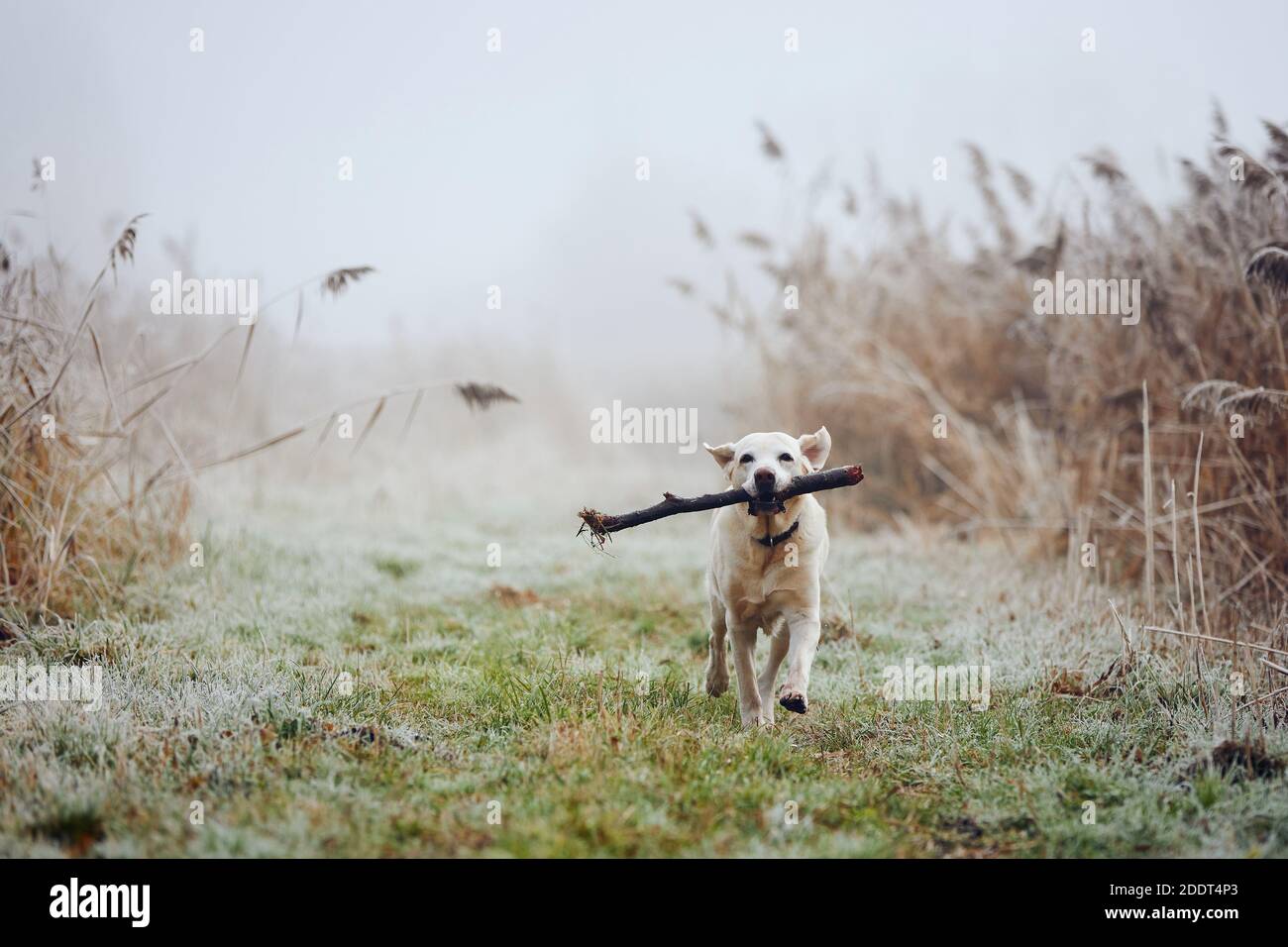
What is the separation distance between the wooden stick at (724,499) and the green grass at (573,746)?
0.72 m

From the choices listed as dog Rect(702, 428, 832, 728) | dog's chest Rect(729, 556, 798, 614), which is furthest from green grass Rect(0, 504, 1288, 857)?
dog's chest Rect(729, 556, 798, 614)

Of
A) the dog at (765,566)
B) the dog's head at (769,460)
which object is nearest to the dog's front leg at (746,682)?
the dog at (765,566)

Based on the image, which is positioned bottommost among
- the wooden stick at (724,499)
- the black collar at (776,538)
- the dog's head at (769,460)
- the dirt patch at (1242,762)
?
the dirt patch at (1242,762)

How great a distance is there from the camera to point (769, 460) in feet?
12.9

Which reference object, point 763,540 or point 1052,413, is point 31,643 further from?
point 1052,413

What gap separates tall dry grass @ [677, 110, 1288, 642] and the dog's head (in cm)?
200

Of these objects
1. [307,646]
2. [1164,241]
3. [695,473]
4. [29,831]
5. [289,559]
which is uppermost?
[1164,241]

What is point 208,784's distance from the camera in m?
3.26

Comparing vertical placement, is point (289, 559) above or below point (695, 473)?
below

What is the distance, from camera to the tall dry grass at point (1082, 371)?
5672mm

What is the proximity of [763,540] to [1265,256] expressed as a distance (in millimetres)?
2904

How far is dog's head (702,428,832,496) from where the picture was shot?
3730mm

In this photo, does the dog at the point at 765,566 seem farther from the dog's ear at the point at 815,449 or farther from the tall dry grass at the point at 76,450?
the tall dry grass at the point at 76,450
